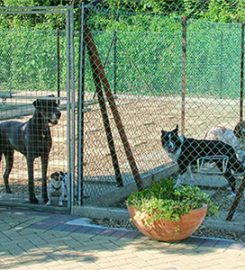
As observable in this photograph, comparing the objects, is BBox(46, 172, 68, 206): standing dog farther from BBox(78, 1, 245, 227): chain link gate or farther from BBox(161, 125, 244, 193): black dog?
BBox(161, 125, 244, 193): black dog

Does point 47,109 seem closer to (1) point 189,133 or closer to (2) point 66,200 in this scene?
(2) point 66,200

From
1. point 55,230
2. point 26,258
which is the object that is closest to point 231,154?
point 55,230

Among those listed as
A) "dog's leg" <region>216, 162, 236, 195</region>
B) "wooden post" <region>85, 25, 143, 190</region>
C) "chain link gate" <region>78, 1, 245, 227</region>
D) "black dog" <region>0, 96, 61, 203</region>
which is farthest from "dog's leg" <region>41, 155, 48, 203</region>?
"dog's leg" <region>216, 162, 236, 195</region>

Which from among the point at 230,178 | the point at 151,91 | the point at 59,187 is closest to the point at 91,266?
the point at 59,187

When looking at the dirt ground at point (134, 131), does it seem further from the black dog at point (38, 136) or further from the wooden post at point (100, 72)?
the wooden post at point (100, 72)

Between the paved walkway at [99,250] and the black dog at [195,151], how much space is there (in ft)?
6.28

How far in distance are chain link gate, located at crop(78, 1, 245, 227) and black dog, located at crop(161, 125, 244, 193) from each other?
0.33 feet

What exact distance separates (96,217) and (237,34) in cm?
1141

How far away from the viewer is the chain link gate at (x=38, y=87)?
620 centimetres

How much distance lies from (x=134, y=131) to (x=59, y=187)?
19.9 feet

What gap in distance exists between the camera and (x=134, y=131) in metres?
12.6

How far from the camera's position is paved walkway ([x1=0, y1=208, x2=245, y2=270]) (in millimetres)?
4785

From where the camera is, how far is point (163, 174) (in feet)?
26.9

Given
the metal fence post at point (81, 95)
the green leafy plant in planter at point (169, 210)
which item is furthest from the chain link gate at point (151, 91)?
the green leafy plant in planter at point (169, 210)
